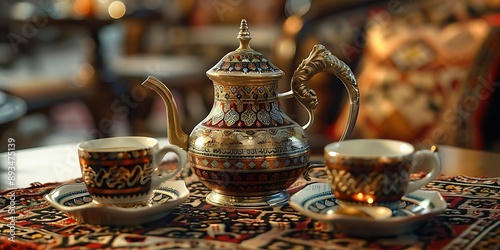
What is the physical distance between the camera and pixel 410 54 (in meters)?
1.88

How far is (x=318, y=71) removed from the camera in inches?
36.4

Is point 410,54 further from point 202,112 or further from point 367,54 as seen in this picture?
point 202,112

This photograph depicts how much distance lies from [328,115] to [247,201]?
1.27 m

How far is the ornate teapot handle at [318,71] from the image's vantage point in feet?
3.01

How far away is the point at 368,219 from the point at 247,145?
0.19 meters

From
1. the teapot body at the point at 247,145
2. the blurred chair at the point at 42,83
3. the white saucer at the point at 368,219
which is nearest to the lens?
the white saucer at the point at 368,219

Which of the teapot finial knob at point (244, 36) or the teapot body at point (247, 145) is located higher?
the teapot finial knob at point (244, 36)

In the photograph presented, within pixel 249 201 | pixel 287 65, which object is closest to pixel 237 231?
pixel 249 201

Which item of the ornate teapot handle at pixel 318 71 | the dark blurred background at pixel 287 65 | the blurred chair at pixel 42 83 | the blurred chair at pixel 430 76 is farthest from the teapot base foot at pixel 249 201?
the blurred chair at pixel 42 83

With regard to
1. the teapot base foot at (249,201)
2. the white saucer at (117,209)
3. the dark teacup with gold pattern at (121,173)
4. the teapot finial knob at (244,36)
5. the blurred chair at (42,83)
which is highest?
the teapot finial knob at (244,36)

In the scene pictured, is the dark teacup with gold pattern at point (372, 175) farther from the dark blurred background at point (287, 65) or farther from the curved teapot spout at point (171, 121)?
the dark blurred background at point (287, 65)

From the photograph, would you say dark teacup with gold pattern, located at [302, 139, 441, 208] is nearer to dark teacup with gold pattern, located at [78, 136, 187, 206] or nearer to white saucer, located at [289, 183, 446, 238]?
white saucer, located at [289, 183, 446, 238]

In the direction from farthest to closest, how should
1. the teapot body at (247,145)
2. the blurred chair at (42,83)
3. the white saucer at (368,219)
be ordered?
the blurred chair at (42,83)
the teapot body at (247,145)
the white saucer at (368,219)

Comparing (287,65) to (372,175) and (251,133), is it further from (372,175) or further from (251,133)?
(372,175)
